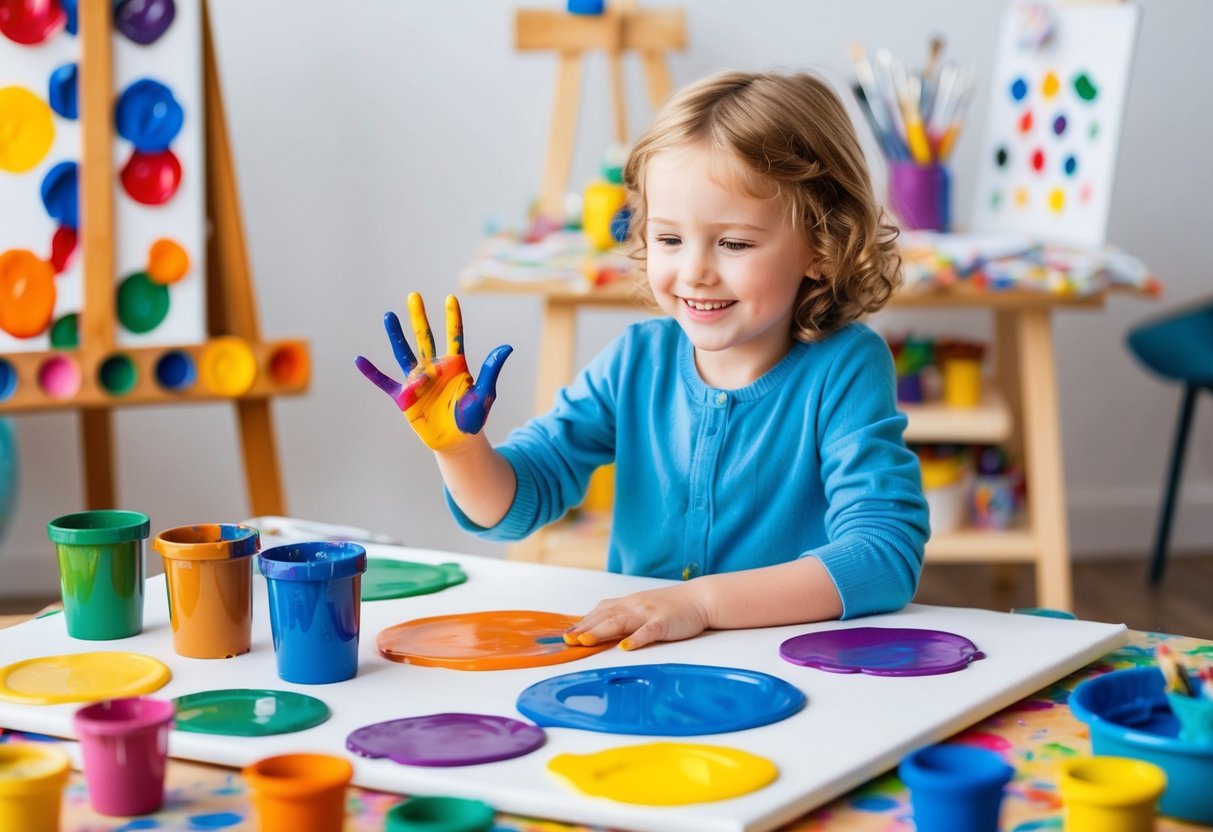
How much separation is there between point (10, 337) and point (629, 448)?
3.61 ft

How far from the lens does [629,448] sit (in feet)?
4.36

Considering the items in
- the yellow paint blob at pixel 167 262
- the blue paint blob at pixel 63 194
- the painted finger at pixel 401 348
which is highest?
the blue paint blob at pixel 63 194

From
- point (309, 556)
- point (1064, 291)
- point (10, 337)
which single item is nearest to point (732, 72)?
point (309, 556)

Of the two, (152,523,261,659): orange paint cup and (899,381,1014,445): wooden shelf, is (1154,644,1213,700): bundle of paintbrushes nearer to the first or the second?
(152,523,261,659): orange paint cup

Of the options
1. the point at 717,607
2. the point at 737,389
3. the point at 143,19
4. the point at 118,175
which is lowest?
the point at 717,607

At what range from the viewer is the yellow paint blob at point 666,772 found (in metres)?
0.65

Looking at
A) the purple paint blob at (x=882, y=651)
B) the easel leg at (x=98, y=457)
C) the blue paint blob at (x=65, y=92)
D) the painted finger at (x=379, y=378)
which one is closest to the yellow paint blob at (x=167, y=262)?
the blue paint blob at (x=65, y=92)

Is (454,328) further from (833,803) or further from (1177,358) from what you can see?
(1177,358)

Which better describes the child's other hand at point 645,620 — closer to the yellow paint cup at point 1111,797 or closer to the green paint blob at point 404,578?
the green paint blob at point 404,578

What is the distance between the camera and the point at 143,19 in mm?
2080

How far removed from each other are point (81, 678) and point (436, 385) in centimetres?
31

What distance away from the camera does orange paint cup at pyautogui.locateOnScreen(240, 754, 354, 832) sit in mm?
604

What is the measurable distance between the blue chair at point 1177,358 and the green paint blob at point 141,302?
5.81 ft

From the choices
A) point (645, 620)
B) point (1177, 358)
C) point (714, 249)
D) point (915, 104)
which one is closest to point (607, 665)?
point (645, 620)
